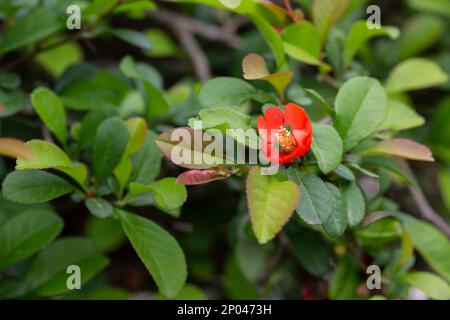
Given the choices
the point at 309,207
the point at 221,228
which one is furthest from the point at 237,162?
the point at 221,228

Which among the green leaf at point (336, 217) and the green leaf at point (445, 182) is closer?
the green leaf at point (336, 217)

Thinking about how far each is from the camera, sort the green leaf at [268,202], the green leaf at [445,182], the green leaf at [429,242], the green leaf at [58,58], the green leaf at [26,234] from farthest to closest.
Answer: the green leaf at [58,58] < the green leaf at [445,182] < the green leaf at [429,242] < the green leaf at [26,234] < the green leaf at [268,202]

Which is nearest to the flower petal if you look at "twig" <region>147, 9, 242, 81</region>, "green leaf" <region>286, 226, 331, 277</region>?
"green leaf" <region>286, 226, 331, 277</region>

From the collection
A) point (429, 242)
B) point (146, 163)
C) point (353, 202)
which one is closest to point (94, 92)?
point (146, 163)

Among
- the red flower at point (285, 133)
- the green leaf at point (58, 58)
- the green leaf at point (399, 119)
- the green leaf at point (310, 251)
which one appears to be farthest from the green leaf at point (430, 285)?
the green leaf at point (58, 58)

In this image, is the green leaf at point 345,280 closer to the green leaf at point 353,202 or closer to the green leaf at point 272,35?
the green leaf at point 353,202

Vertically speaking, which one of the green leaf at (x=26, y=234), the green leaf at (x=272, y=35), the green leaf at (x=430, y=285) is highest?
the green leaf at (x=272, y=35)
